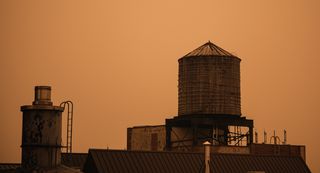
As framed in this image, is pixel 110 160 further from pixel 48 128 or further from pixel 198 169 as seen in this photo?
pixel 48 128

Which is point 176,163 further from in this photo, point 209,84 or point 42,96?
point 42,96

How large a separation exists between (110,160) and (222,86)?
17.8 metres

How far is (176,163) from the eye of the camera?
4703 cm

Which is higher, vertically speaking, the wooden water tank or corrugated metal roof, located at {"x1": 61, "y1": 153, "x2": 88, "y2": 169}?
the wooden water tank

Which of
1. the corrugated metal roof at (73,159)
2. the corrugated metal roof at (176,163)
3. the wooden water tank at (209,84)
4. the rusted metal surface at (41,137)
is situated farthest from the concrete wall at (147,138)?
the rusted metal surface at (41,137)

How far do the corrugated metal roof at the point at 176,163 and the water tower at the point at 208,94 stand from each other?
8011 millimetres

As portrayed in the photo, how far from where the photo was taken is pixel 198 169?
156 feet

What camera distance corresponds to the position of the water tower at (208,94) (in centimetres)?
5962

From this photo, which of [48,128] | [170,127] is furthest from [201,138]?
[48,128]

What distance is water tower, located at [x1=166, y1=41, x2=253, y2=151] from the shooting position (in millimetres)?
59625

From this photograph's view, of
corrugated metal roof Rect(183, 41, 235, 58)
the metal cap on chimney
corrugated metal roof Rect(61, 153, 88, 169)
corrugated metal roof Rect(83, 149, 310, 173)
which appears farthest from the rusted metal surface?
corrugated metal roof Rect(183, 41, 235, 58)

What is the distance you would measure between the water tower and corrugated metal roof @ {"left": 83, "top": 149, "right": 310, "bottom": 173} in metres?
8.01

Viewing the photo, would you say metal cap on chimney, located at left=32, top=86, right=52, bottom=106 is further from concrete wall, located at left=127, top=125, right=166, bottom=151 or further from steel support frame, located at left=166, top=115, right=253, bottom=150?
concrete wall, located at left=127, top=125, right=166, bottom=151

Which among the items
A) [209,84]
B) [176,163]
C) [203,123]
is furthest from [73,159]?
[209,84]
